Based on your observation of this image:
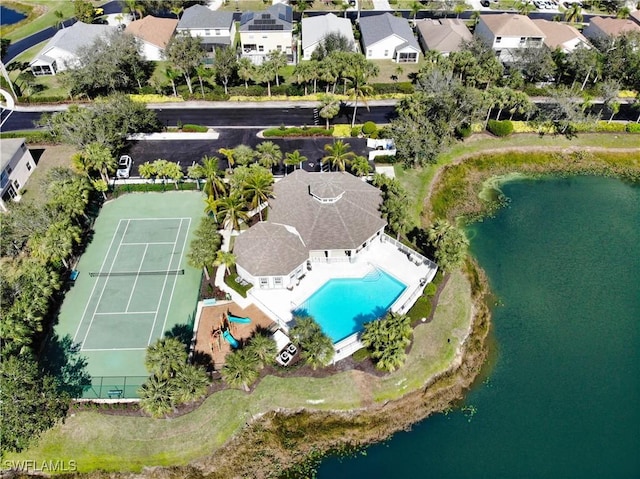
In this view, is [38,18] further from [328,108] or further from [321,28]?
[328,108]

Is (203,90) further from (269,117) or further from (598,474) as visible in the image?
(598,474)

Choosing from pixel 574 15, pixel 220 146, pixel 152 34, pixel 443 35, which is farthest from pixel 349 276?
pixel 574 15

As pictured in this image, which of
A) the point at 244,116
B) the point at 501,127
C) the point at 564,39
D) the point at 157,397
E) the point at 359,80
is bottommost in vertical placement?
the point at 157,397

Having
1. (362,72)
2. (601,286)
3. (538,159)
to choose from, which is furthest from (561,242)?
(362,72)

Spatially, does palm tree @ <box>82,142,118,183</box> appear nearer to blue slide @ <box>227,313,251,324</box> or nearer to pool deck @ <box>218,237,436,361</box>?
pool deck @ <box>218,237,436,361</box>

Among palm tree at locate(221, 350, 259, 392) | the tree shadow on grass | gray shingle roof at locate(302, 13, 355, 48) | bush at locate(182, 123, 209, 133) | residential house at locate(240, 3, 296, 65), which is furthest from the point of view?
gray shingle roof at locate(302, 13, 355, 48)

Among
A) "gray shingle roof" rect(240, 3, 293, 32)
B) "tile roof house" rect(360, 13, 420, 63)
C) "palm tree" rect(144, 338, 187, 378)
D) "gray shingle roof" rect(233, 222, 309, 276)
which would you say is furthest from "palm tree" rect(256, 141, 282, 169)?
"tile roof house" rect(360, 13, 420, 63)
